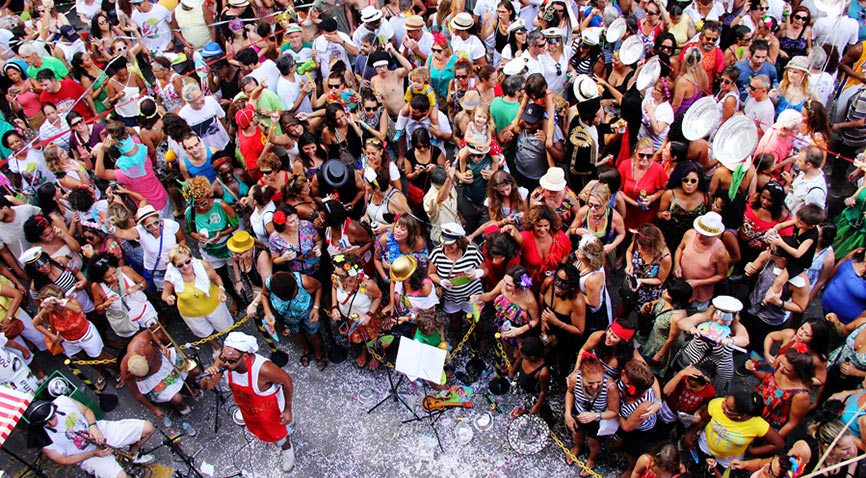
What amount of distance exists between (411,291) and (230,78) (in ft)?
15.5

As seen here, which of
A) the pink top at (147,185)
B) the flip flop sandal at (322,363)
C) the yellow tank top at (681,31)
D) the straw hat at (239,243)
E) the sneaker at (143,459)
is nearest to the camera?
the sneaker at (143,459)

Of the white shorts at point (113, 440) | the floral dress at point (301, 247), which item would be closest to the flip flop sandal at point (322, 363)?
the floral dress at point (301, 247)

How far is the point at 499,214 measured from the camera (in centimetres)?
608

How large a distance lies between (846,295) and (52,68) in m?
10.1

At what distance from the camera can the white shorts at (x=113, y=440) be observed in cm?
511

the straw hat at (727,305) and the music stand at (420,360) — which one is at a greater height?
the straw hat at (727,305)

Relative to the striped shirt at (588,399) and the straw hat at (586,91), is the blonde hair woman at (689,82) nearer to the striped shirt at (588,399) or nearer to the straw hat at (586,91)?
the straw hat at (586,91)

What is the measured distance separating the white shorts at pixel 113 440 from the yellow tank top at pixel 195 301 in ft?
3.67

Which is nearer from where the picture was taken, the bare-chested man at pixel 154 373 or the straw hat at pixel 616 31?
the bare-chested man at pixel 154 373

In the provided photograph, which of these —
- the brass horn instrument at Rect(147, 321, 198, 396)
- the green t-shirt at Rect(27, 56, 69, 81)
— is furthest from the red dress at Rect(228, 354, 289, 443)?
the green t-shirt at Rect(27, 56, 69, 81)

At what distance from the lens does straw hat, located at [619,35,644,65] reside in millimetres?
7461

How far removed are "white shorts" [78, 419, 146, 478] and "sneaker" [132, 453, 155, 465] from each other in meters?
0.28

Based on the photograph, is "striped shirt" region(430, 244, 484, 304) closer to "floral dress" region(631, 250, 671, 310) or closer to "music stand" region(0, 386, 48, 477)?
"floral dress" region(631, 250, 671, 310)

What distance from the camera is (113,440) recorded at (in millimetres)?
5188
